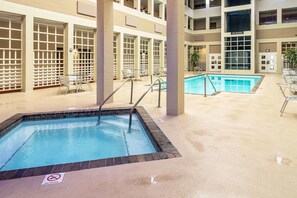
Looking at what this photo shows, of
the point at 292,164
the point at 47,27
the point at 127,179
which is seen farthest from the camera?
the point at 47,27

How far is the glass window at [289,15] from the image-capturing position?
23906 millimetres

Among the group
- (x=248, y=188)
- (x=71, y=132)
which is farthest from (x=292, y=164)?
(x=71, y=132)

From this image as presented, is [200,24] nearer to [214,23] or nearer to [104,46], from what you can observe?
[214,23]

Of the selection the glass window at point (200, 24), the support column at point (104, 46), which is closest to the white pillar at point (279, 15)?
the glass window at point (200, 24)

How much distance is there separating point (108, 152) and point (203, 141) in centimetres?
170

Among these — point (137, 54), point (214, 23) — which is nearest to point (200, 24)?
point (214, 23)

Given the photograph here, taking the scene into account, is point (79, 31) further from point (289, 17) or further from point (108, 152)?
point (289, 17)

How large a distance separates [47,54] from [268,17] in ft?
70.9

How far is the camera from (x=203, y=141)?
4.11 m

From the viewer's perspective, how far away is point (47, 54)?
12.3 m

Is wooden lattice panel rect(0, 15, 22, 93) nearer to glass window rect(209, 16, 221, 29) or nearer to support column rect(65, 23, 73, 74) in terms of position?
support column rect(65, 23, 73, 74)

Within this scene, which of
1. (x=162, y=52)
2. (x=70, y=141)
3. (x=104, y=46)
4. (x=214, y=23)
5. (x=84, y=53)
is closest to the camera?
(x=70, y=141)

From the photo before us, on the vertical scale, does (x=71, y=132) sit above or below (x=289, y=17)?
below

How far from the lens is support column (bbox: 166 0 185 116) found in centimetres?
612
